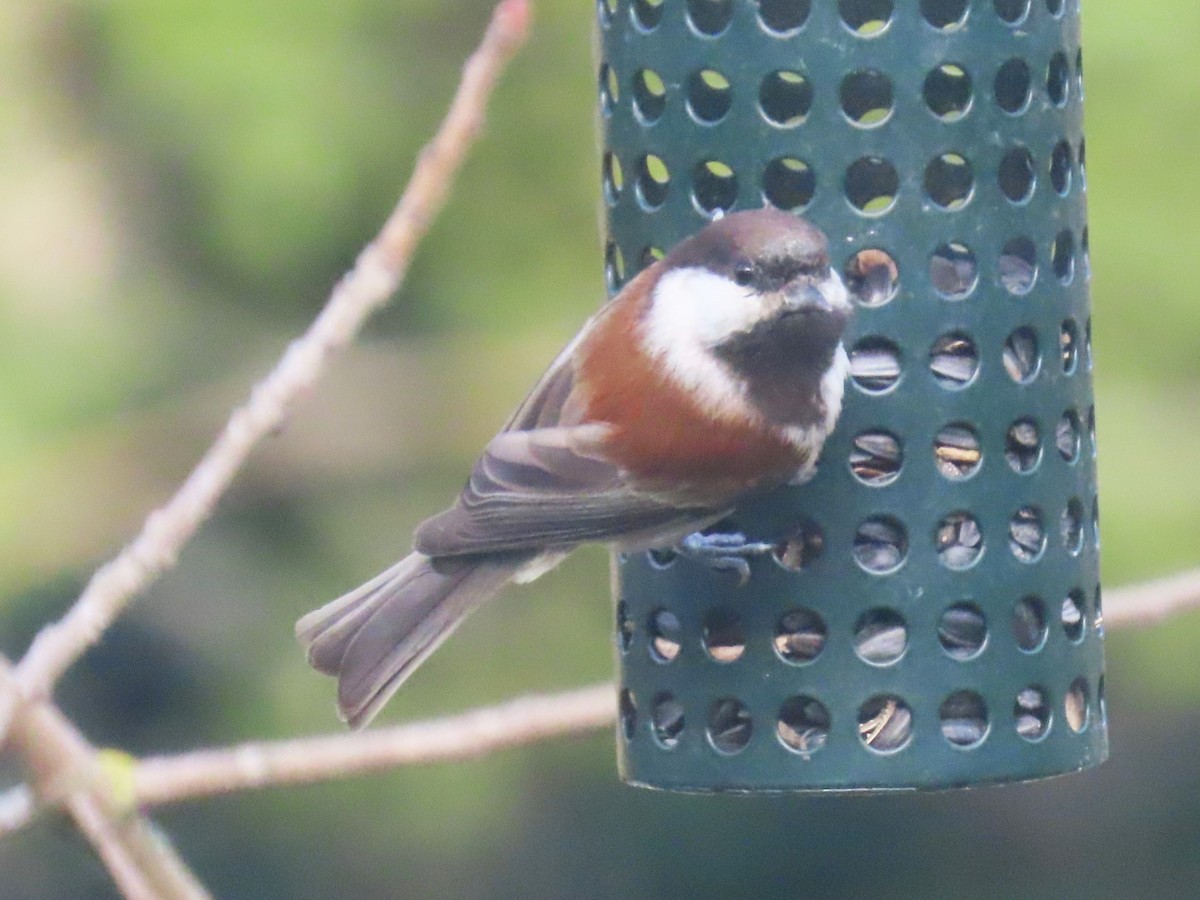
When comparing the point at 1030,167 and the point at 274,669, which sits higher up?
the point at 1030,167

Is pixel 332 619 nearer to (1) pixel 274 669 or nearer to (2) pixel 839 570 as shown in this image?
(2) pixel 839 570

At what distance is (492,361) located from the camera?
4859mm

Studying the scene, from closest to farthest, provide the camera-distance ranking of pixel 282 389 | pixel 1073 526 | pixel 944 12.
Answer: pixel 282 389 → pixel 944 12 → pixel 1073 526

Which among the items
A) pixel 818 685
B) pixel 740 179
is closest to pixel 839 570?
pixel 818 685

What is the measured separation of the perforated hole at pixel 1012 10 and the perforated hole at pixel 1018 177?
0.61ft

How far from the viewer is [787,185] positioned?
8.82 feet

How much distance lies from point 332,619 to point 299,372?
112cm

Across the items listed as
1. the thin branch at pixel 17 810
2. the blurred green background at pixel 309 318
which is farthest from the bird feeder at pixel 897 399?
the blurred green background at pixel 309 318

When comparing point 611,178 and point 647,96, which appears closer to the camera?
point 647,96

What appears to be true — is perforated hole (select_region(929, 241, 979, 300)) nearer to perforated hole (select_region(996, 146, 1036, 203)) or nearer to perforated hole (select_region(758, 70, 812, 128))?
perforated hole (select_region(996, 146, 1036, 203))

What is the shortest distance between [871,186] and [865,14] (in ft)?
0.80

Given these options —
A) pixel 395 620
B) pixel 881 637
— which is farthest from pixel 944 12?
pixel 395 620

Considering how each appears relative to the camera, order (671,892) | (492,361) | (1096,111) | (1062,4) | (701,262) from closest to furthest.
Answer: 1. (701,262)
2. (1062,4)
3. (1096,111)
4. (492,361)
5. (671,892)

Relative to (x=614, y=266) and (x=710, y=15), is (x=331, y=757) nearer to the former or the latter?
(x=614, y=266)
